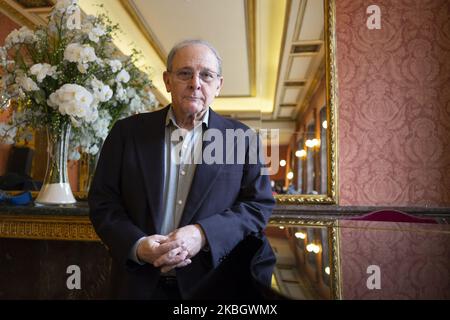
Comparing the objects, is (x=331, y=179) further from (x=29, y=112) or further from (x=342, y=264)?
(x=29, y=112)

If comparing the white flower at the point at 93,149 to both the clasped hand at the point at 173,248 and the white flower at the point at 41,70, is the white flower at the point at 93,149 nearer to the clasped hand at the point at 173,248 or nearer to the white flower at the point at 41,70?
the white flower at the point at 41,70

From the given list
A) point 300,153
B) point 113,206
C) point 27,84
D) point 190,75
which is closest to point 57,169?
point 27,84

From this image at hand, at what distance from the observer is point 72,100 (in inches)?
70.2

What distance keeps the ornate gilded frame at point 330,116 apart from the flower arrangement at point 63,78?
124 cm

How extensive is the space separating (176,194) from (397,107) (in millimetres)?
1732

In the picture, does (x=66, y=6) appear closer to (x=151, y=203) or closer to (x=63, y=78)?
(x=63, y=78)

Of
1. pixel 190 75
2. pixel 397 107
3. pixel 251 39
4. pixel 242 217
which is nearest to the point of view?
pixel 242 217

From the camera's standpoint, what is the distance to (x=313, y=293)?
1.91ft

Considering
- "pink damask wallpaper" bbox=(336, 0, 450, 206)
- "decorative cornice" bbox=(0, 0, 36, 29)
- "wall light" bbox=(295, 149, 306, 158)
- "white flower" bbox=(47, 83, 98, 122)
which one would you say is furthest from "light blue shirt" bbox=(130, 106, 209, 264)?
"decorative cornice" bbox=(0, 0, 36, 29)

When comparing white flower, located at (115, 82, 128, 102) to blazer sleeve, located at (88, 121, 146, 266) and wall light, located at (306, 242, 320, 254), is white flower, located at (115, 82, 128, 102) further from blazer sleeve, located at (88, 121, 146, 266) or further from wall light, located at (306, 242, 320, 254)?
wall light, located at (306, 242, 320, 254)

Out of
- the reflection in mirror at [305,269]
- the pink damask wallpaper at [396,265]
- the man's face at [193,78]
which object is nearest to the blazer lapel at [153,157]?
the man's face at [193,78]

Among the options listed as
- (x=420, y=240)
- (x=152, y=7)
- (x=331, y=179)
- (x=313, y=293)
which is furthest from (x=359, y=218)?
(x=152, y=7)

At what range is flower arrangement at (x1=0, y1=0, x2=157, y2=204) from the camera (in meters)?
1.82

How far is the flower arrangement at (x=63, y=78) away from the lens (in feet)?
5.97
